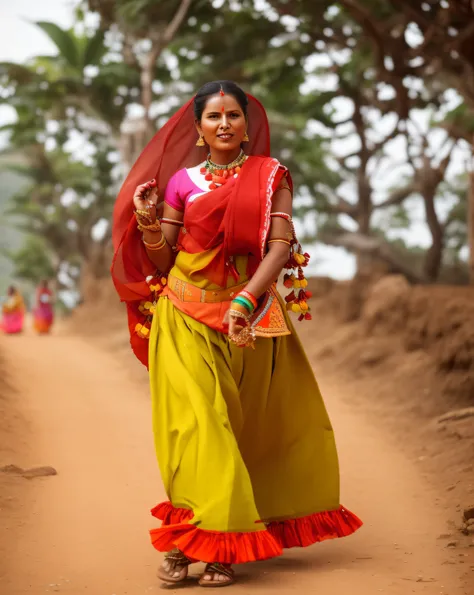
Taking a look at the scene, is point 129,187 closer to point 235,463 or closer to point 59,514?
point 235,463

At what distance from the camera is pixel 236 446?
376cm

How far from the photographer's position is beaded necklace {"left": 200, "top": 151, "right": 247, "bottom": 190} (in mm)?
4024

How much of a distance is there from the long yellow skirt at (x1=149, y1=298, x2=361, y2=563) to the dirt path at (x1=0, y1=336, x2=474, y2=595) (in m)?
0.22

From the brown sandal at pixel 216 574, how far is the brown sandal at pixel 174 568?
0.11m

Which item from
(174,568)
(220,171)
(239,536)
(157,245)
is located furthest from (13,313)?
(239,536)

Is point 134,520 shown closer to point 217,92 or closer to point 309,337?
point 217,92

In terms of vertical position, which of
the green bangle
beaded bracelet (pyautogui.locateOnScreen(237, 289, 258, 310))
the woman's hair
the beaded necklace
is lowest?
the green bangle

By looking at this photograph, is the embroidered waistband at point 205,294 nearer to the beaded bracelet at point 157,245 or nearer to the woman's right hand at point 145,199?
the beaded bracelet at point 157,245

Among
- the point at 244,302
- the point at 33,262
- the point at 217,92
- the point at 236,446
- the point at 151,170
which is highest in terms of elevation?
the point at 33,262

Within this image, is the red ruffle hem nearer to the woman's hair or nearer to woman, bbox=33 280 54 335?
the woman's hair

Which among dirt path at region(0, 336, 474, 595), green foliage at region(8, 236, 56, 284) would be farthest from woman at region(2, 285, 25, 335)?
green foliage at region(8, 236, 56, 284)

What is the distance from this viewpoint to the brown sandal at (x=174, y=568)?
3.83 metres

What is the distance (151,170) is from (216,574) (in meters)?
1.82

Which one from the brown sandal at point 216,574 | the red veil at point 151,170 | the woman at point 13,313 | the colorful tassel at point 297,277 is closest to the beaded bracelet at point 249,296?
the colorful tassel at point 297,277
